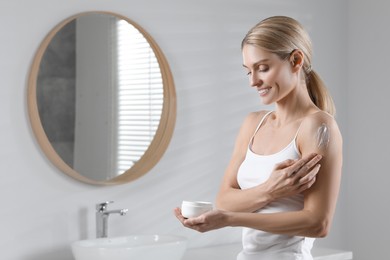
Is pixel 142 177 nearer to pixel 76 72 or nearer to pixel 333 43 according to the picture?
pixel 76 72

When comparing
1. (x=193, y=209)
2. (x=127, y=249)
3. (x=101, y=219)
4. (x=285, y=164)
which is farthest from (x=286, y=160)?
(x=101, y=219)

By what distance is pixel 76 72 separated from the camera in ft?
9.85

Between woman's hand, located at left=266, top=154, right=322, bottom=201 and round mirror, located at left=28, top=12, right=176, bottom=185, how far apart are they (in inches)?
56.5

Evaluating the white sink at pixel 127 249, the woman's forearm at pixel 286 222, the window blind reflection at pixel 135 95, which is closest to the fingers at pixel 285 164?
the woman's forearm at pixel 286 222

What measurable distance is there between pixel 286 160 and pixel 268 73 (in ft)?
0.70

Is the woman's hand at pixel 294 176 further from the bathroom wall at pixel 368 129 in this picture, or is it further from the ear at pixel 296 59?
the bathroom wall at pixel 368 129

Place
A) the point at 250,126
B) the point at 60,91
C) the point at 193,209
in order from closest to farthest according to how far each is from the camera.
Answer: the point at 193,209
the point at 250,126
the point at 60,91

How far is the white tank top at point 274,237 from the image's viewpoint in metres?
1.69

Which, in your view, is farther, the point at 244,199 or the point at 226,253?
the point at 226,253

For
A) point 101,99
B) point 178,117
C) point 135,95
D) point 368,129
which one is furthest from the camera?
point 368,129

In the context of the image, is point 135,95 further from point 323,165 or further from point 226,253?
point 323,165

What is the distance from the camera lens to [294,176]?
1.62m

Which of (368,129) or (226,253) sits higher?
(368,129)

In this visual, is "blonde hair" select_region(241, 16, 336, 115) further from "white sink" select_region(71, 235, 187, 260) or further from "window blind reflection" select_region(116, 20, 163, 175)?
"window blind reflection" select_region(116, 20, 163, 175)
